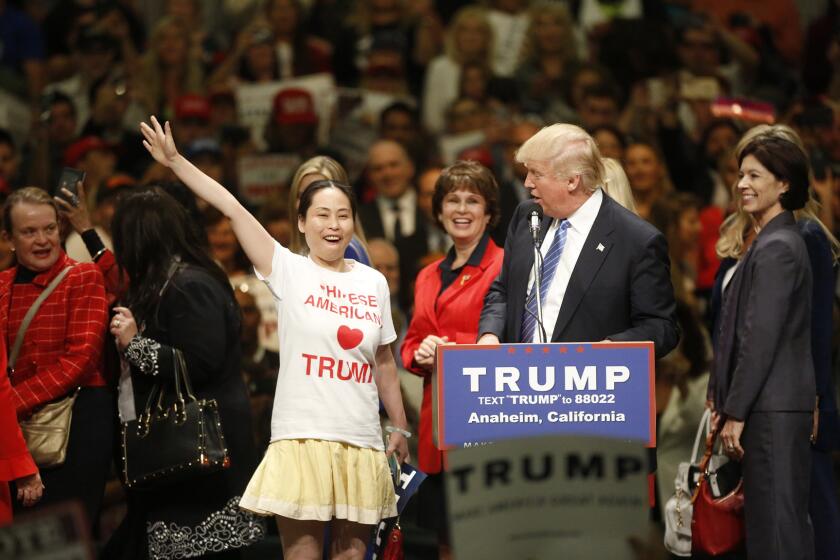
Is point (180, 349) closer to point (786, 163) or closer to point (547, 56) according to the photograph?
point (786, 163)

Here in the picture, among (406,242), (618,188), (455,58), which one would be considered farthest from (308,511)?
(455,58)

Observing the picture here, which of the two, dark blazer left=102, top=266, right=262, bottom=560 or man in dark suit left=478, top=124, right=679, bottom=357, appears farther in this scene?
dark blazer left=102, top=266, right=262, bottom=560

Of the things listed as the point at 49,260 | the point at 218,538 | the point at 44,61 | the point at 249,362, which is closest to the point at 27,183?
the point at 44,61

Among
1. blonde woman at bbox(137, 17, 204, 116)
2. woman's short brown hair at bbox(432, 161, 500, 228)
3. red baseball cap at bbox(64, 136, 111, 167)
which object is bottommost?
woman's short brown hair at bbox(432, 161, 500, 228)

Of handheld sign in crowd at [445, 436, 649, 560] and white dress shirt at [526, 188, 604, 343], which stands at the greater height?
white dress shirt at [526, 188, 604, 343]

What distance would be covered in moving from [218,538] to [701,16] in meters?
7.12

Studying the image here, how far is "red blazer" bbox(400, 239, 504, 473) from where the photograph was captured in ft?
19.0

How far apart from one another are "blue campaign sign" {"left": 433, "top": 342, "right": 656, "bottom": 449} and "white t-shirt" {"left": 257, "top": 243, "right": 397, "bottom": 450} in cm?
47

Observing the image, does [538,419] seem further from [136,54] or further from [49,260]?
[136,54]

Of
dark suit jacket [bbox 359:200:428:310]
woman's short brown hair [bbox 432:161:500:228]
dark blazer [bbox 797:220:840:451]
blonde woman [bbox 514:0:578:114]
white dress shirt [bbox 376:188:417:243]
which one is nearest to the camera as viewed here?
dark blazer [bbox 797:220:840:451]

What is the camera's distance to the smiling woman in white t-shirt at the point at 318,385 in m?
5.06

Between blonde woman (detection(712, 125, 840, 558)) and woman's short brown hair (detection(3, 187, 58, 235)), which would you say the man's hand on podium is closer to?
blonde woman (detection(712, 125, 840, 558))

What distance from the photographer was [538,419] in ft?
15.9

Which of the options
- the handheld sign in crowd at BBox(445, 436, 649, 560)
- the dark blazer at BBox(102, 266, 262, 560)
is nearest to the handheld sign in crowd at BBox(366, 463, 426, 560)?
the dark blazer at BBox(102, 266, 262, 560)
